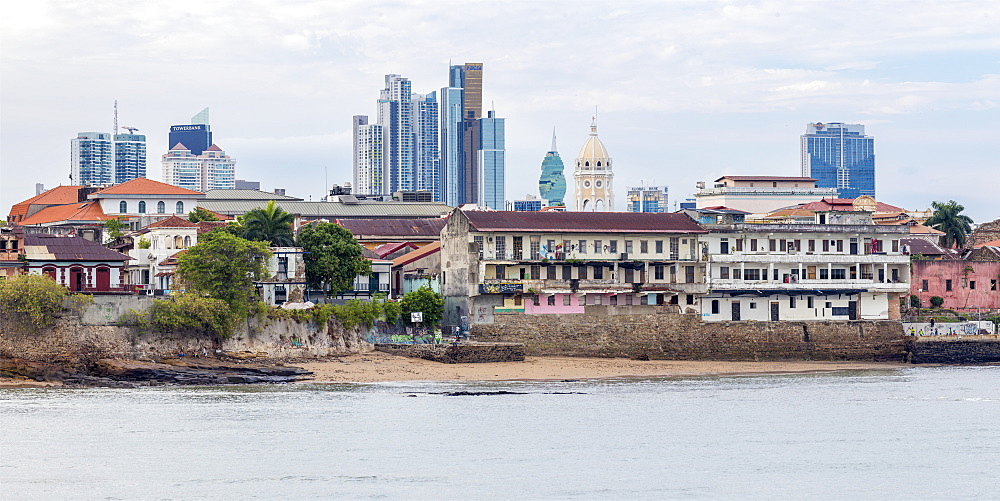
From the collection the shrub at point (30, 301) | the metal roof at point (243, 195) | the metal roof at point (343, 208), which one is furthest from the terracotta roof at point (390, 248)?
the metal roof at point (243, 195)

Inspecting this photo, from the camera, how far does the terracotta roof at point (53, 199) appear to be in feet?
393

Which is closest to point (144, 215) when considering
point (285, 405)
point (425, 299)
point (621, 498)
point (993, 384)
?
point (425, 299)

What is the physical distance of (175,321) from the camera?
70250 millimetres

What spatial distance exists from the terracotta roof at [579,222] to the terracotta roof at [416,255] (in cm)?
620

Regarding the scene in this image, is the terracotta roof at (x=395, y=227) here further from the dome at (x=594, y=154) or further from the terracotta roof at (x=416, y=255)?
the dome at (x=594, y=154)

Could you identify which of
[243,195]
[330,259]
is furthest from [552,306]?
[243,195]

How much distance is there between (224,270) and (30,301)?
9728 mm

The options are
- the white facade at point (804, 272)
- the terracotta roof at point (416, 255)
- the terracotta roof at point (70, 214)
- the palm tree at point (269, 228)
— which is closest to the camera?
the white facade at point (804, 272)

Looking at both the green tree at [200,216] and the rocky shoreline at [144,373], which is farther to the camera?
the green tree at [200,216]

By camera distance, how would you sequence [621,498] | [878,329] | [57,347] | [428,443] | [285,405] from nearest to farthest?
1. [621,498]
2. [428,443]
3. [285,405]
4. [57,347]
5. [878,329]

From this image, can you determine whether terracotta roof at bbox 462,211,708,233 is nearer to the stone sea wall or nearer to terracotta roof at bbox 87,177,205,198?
the stone sea wall

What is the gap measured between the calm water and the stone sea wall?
10.2 m

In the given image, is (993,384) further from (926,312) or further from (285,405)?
(285,405)

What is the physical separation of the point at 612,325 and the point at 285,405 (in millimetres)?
25503
